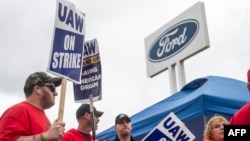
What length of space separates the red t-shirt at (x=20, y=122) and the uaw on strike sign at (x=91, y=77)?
1.16 meters

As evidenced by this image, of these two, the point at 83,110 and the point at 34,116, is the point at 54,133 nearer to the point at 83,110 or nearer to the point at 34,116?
the point at 34,116

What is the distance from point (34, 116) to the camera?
3584 millimetres

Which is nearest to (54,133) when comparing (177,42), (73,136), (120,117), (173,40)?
(73,136)

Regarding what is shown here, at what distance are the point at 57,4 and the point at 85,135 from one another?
1700mm

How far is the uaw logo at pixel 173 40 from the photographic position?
11188 mm

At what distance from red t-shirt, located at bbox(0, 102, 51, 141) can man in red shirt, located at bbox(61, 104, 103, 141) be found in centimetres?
133

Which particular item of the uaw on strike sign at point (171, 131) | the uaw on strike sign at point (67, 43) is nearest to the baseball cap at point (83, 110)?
Answer: the uaw on strike sign at point (171, 131)

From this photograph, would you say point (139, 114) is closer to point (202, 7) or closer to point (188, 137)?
point (188, 137)

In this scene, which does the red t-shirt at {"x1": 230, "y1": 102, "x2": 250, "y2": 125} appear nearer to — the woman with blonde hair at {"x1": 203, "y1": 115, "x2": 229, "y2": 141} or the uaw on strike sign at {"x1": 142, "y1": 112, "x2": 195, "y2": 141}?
the woman with blonde hair at {"x1": 203, "y1": 115, "x2": 229, "y2": 141}

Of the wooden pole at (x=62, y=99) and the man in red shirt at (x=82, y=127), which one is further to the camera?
the man in red shirt at (x=82, y=127)

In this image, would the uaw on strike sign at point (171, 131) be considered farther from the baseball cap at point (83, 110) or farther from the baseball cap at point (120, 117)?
the baseball cap at point (83, 110)

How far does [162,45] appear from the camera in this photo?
12359 millimetres

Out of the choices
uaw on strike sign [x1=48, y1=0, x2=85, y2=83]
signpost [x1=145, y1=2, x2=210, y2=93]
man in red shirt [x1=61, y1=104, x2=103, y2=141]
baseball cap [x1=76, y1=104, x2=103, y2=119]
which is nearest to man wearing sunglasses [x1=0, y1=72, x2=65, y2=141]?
uaw on strike sign [x1=48, y1=0, x2=85, y2=83]

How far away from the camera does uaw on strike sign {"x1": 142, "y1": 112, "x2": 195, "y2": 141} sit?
534 centimetres
